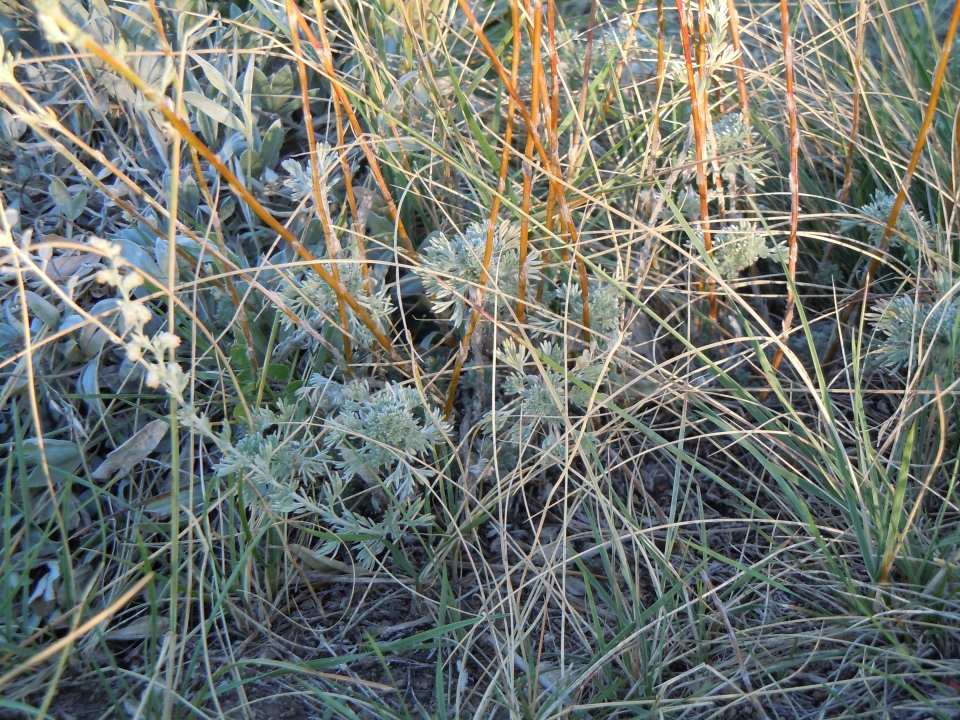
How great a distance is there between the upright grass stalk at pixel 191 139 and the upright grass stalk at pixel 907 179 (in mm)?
806

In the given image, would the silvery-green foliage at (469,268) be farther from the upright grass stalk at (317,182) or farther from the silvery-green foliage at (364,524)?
the silvery-green foliage at (364,524)

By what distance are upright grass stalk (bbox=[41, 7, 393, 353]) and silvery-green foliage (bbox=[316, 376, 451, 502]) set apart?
0.12 metres

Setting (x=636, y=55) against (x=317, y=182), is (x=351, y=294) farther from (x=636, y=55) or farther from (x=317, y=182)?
(x=636, y=55)

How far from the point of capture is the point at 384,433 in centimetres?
115

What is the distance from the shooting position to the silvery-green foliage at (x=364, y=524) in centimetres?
116

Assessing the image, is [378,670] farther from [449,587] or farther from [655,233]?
[655,233]

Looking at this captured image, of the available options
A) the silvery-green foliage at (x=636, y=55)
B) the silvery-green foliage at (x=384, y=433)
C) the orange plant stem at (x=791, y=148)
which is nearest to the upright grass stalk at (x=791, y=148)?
the orange plant stem at (x=791, y=148)

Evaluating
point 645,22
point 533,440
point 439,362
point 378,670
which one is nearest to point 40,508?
point 378,670

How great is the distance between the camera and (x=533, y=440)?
137 centimetres

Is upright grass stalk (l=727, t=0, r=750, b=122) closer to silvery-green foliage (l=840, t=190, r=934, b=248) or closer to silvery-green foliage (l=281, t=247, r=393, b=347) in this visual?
silvery-green foliage (l=840, t=190, r=934, b=248)

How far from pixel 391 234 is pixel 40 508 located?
782 millimetres

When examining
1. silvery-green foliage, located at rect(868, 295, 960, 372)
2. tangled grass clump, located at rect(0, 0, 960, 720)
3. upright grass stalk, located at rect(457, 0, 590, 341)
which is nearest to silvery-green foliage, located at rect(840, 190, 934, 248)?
tangled grass clump, located at rect(0, 0, 960, 720)

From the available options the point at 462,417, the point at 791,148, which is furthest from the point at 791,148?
the point at 462,417

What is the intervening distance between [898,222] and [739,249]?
320 millimetres
